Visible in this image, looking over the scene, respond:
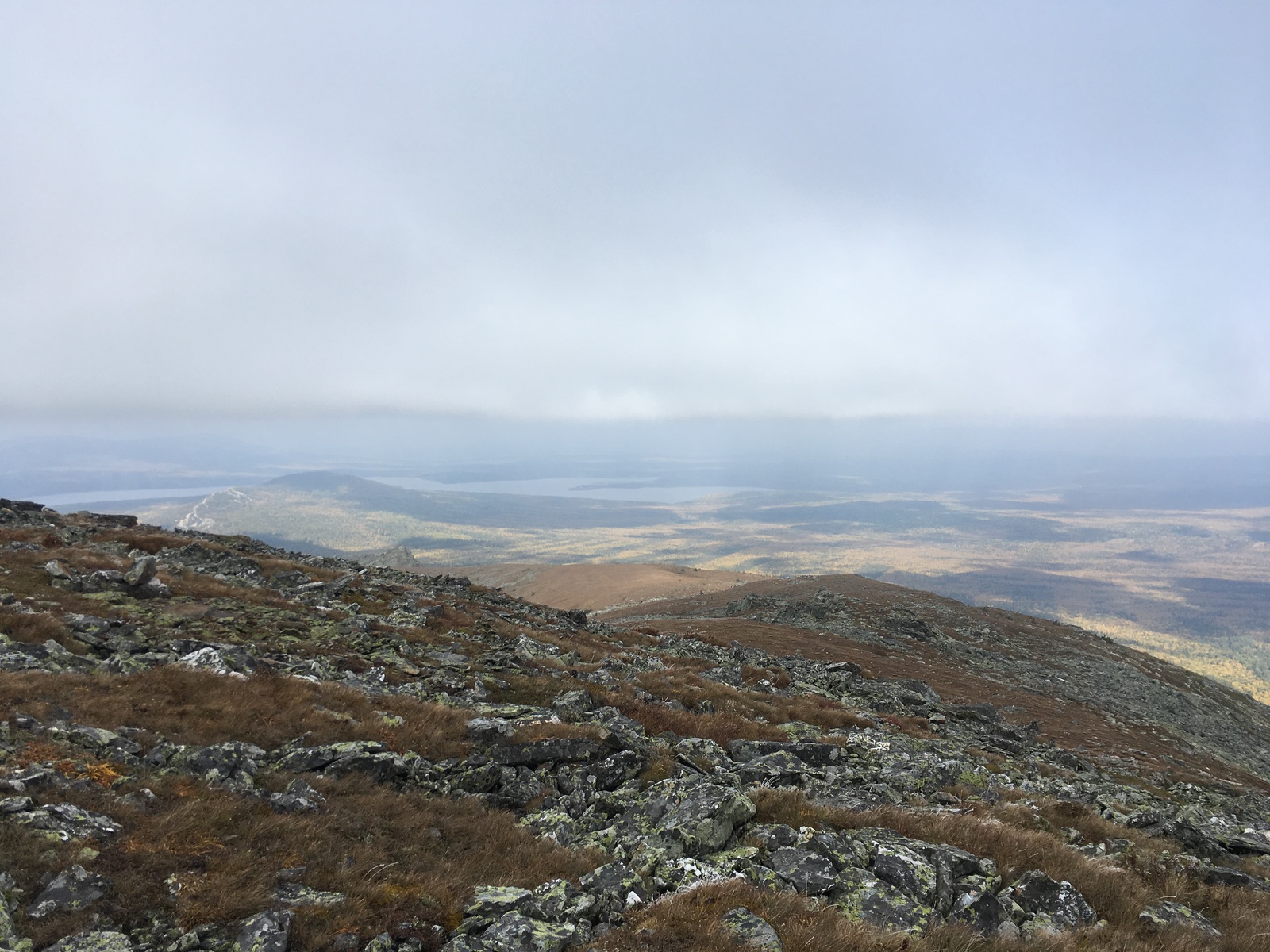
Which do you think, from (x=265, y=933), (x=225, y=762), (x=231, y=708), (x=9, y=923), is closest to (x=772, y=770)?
(x=265, y=933)

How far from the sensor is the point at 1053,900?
30.1 ft

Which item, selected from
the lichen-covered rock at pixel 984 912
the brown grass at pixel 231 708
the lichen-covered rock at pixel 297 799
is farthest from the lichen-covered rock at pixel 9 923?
the lichen-covered rock at pixel 984 912

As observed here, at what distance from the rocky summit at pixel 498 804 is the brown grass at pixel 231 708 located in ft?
0.25

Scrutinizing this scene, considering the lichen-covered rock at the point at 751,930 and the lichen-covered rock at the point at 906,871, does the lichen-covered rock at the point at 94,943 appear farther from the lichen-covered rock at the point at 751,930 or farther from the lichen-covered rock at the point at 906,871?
the lichen-covered rock at the point at 906,871

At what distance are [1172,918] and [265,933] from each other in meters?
13.7

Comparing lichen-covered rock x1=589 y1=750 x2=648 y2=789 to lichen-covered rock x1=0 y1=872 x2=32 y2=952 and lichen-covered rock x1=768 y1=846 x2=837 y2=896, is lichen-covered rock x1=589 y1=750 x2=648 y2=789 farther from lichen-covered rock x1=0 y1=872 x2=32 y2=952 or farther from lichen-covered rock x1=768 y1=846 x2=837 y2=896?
lichen-covered rock x1=0 y1=872 x2=32 y2=952

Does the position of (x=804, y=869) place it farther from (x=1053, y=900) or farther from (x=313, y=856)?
(x=313, y=856)

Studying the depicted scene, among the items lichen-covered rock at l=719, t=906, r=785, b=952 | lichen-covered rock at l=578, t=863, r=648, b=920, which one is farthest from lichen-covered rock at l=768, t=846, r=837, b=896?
lichen-covered rock at l=578, t=863, r=648, b=920

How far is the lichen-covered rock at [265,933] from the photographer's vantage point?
650 centimetres

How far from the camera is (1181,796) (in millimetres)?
23344

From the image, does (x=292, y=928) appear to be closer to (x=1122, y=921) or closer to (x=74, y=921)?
(x=74, y=921)

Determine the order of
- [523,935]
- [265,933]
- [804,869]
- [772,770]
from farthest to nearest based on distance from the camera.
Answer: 1. [772,770]
2. [804,869]
3. [523,935]
4. [265,933]

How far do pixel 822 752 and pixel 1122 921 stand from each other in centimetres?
841

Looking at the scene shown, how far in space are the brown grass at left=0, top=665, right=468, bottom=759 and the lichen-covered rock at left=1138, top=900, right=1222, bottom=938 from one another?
13.8 metres
